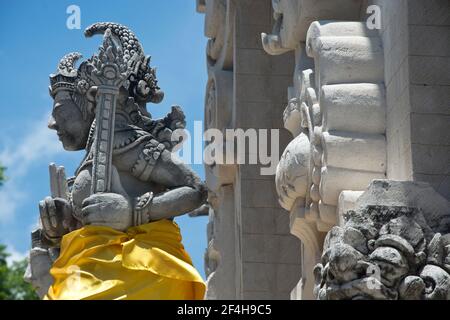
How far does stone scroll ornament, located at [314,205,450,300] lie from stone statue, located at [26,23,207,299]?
2.33 metres

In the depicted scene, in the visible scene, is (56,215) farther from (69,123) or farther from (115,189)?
(69,123)

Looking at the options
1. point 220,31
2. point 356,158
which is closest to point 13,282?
point 220,31

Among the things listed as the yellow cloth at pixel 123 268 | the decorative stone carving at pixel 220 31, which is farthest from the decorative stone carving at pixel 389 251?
the decorative stone carving at pixel 220 31

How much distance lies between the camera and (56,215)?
11773mm

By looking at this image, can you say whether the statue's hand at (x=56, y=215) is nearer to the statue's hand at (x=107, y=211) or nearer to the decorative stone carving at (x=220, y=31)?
the statue's hand at (x=107, y=211)

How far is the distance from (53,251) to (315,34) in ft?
9.54

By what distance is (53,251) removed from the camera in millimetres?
12281

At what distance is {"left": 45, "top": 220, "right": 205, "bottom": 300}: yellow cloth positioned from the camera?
36.0 ft

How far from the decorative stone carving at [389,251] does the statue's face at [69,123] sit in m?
3.37

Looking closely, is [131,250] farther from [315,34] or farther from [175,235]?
[315,34]

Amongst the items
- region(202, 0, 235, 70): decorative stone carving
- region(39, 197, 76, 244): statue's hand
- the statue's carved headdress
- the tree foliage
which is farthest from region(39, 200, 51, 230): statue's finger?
the tree foliage

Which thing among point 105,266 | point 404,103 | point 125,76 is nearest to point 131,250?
point 105,266

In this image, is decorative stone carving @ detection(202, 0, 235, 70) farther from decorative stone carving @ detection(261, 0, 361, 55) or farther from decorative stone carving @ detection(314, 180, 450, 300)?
decorative stone carving @ detection(314, 180, 450, 300)

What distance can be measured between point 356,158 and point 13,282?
20226 millimetres
